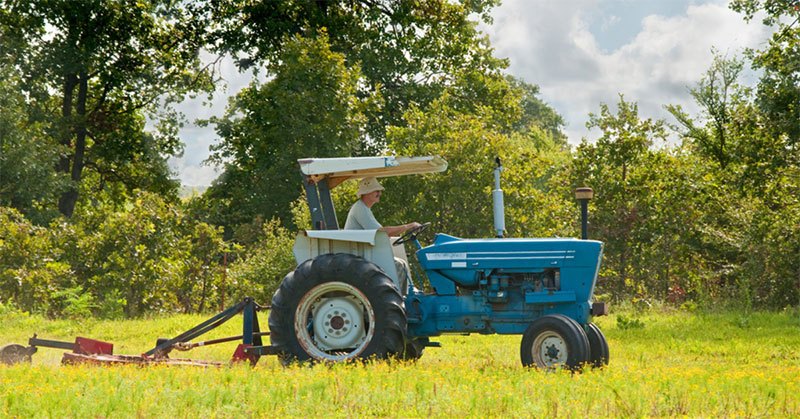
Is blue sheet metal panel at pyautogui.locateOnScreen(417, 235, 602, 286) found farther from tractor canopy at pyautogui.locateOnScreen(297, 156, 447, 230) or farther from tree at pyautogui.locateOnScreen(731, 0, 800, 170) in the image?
tree at pyautogui.locateOnScreen(731, 0, 800, 170)

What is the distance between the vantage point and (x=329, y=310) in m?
9.45

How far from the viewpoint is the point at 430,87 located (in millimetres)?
28891

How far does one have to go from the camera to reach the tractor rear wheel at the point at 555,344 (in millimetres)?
8500

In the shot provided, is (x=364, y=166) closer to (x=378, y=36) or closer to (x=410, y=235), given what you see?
(x=410, y=235)

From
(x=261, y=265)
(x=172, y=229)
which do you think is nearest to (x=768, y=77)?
(x=261, y=265)

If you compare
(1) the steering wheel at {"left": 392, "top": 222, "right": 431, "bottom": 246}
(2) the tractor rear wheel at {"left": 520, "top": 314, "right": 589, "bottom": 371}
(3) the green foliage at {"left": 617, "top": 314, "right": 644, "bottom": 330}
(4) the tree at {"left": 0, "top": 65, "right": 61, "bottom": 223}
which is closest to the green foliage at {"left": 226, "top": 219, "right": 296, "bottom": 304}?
(3) the green foliage at {"left": 617, "top": 314, "right": 644, "bottom": 330}

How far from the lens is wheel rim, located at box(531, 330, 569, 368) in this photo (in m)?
8.66

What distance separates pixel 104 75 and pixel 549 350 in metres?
21.7

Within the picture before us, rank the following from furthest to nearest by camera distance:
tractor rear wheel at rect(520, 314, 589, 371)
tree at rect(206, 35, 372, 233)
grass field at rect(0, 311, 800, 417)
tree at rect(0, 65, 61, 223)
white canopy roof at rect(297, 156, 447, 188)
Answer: tree at rect(206, 35, 372, 233) → tree at rect(0, 65, 61, 223) → white canopy roof at rect(297, 156, 447, 188) → tractor rear wheel at rect(520, 314, 589, 371) → grass field at rect(0, 311, 800, 417)

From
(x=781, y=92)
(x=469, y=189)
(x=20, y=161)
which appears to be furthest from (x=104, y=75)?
(x=781, y=92)

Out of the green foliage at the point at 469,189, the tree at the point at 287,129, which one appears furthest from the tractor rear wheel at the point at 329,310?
the tree at the point at 287,129

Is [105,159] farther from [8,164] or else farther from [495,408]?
[495,408]

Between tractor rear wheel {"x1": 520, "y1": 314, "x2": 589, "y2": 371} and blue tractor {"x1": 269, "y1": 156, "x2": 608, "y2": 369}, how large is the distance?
0.40 metres

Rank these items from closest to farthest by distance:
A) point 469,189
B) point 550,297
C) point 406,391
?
point 406,391, point 550,297, point 469,189
